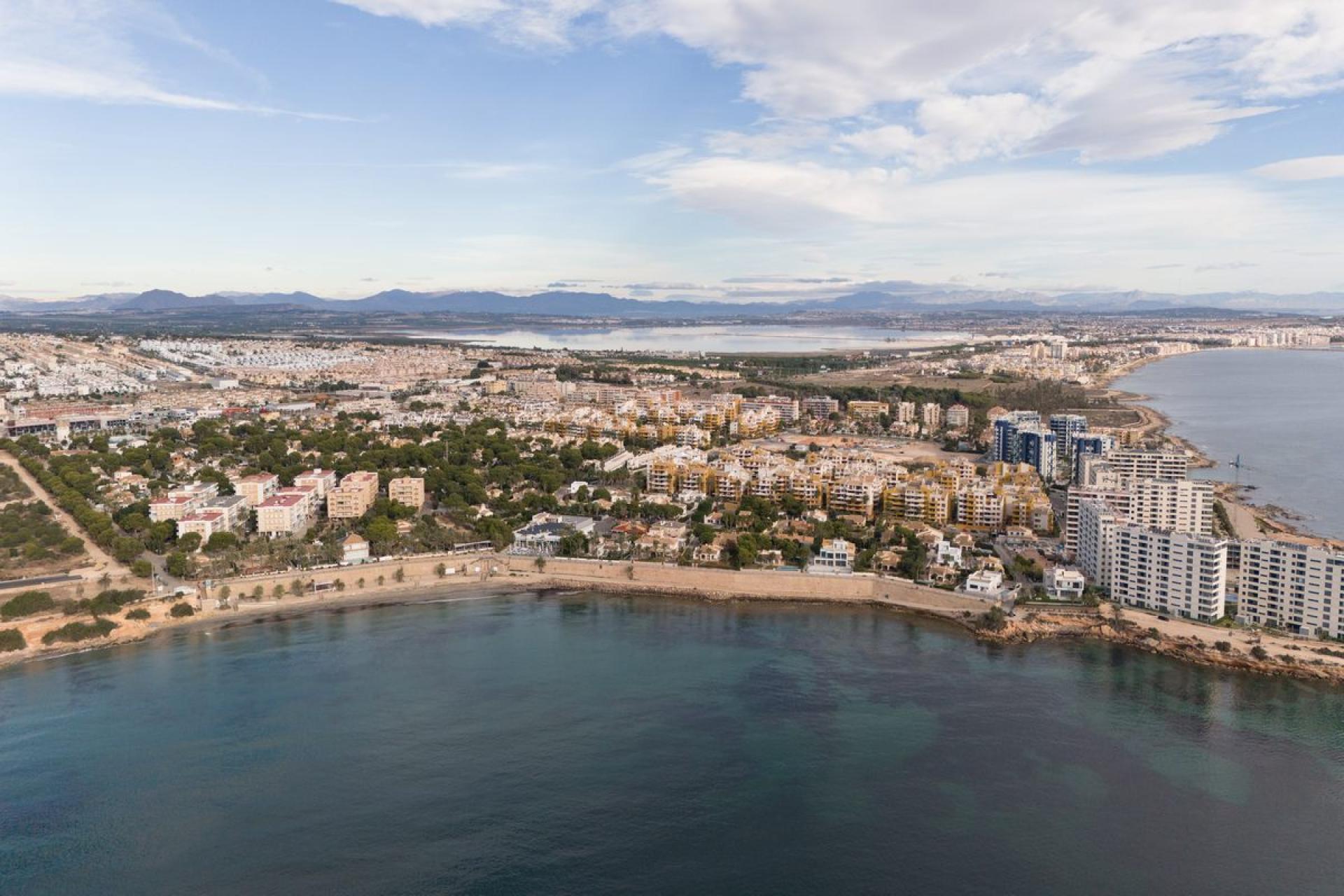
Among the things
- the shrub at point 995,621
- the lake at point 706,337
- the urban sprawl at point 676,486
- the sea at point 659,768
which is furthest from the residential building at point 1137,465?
the lake at point 706,337

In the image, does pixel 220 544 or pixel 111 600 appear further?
pixel 220 544

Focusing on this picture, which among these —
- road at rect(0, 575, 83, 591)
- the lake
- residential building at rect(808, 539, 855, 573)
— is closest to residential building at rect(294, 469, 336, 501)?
road at rect(0, 575, 83, 591)

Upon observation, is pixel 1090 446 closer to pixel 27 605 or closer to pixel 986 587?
pixel 986 587

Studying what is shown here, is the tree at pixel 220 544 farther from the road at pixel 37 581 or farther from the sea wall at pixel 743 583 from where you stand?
the sea wall at pixel 743 583

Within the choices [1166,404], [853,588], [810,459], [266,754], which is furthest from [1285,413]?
[266,754]

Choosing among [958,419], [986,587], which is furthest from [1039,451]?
[986,587]

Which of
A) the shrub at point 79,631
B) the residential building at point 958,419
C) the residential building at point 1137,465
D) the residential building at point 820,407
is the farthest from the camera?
the residential building at point 820,407

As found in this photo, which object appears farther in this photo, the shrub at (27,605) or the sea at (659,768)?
the shrub at (27,605)
